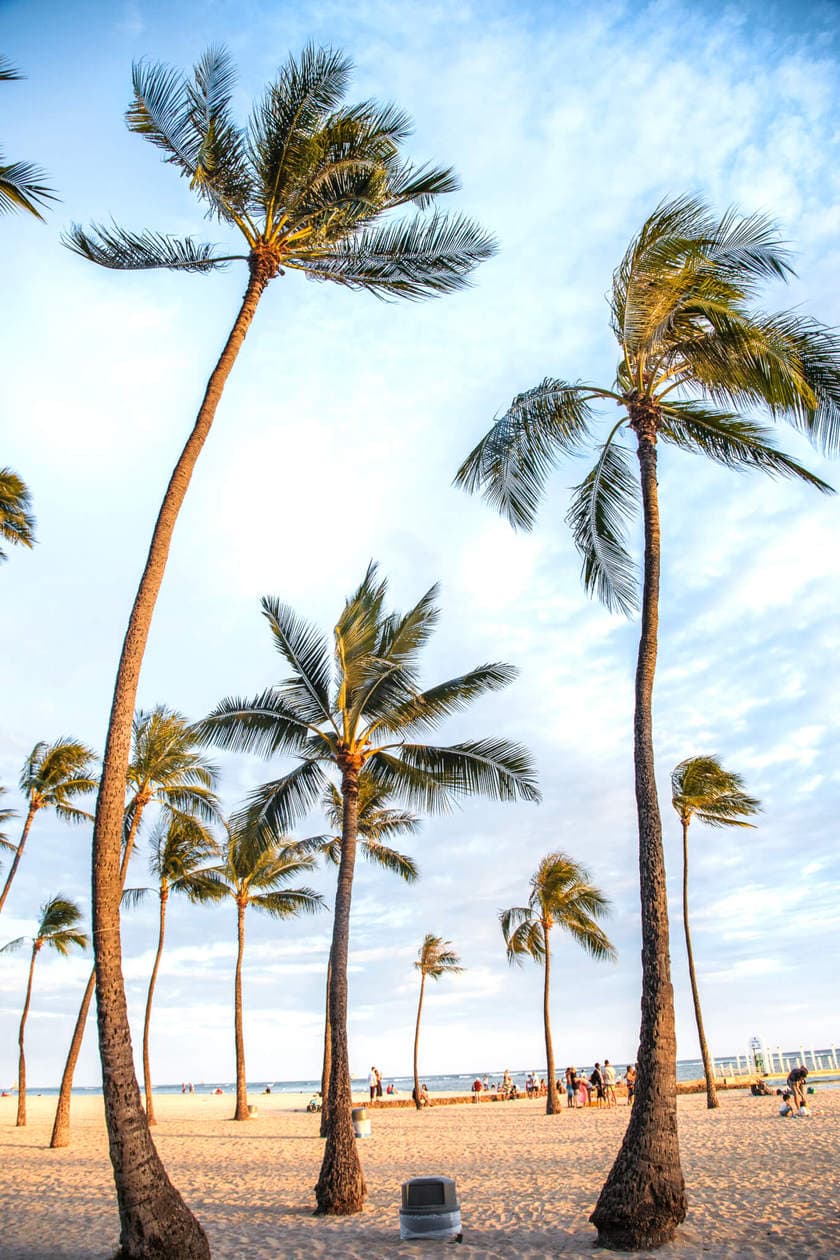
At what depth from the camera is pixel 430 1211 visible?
8.68 meters

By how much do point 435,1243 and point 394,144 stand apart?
13134 mm

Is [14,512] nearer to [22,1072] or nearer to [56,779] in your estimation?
[56,779]

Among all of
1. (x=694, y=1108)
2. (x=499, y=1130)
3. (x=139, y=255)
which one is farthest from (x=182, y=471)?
(x=694, y=1108)

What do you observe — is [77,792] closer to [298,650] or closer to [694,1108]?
[298,650]

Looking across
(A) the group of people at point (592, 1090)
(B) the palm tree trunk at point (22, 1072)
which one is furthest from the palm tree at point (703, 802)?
(B) the palm tree trunk at point (22, 1072)

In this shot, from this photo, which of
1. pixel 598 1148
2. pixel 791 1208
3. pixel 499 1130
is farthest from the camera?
pixel 499 1130

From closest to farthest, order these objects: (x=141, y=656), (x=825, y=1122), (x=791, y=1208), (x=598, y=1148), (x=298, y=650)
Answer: (x=141, y=656), (x=791, y=1208), (x=298, y=650), (x=598, y=1148), (x=825, y=1122)

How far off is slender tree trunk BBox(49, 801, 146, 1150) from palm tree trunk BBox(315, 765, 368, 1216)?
7.44m

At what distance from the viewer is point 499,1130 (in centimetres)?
2166

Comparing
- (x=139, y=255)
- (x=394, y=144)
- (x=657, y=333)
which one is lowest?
(x=657, y=333)

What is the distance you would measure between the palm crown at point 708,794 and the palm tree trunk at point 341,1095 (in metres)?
13.3

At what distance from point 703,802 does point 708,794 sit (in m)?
0.40

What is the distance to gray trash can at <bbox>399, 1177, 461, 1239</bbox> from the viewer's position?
862 cm

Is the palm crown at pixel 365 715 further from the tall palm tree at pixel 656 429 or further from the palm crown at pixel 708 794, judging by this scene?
the palm crown at pixel 708 794
